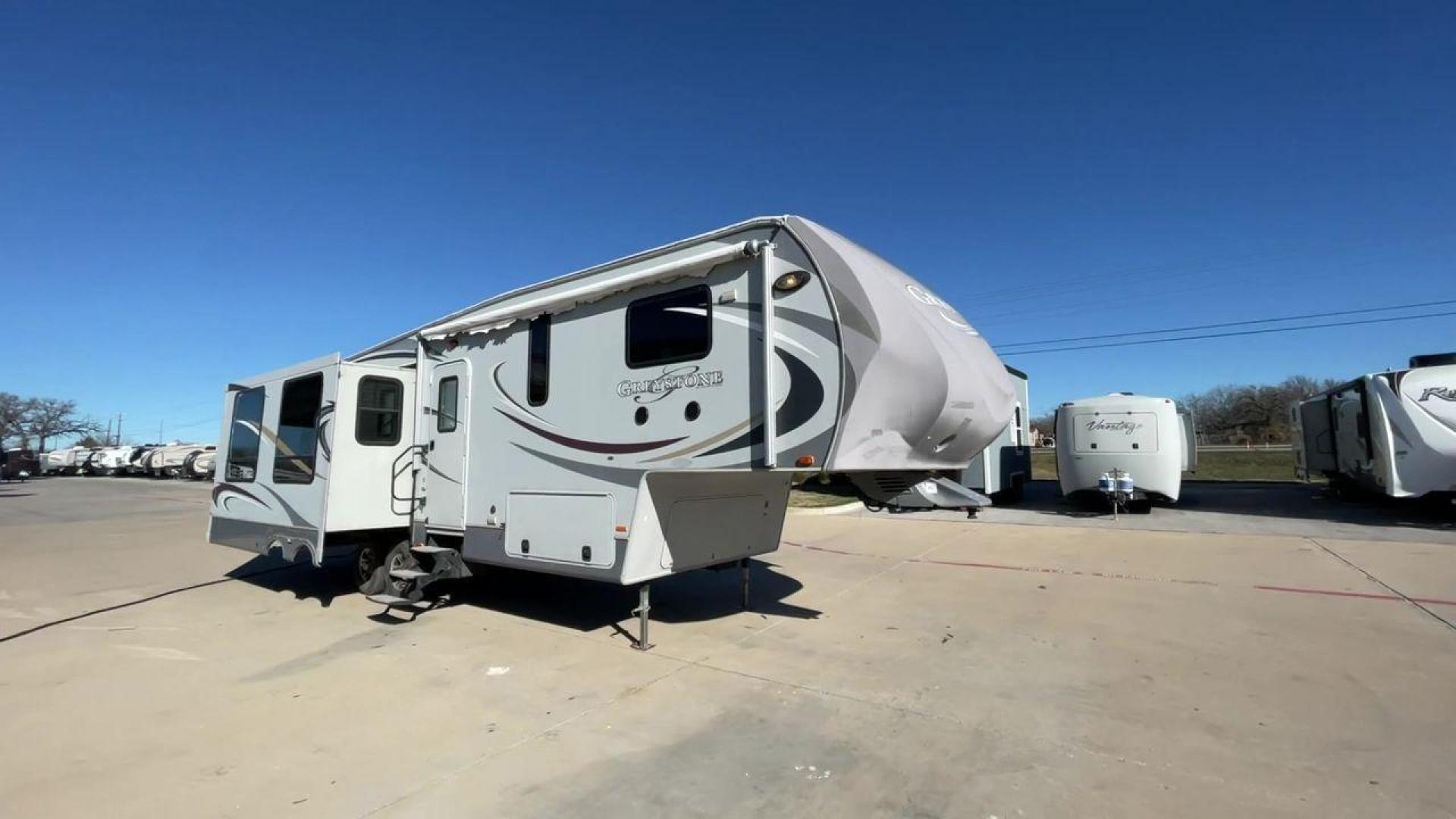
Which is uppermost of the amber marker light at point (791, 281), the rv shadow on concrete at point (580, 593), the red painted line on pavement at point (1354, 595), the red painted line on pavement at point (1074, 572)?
the amber marker light at point (791, 281)

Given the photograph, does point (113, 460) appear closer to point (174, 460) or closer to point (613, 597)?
point (174, 460)

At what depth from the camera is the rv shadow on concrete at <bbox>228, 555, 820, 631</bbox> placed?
22.1ft

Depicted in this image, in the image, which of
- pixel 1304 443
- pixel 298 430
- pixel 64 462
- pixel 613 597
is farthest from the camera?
pixel 64 462

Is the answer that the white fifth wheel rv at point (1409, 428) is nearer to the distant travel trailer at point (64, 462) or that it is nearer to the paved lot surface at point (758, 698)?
the paved lot surface at point (758, 698)

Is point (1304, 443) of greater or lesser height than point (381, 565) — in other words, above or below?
above

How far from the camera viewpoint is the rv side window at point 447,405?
692 centimetres

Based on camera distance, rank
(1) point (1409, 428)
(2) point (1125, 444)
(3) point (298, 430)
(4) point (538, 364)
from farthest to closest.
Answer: (2) point (1125, 444) < (1) point (1409, 428) < (3) point (298, 430) < (4) point (538, 364)

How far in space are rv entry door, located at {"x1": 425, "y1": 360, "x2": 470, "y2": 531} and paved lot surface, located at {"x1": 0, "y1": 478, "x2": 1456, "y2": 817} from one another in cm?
108

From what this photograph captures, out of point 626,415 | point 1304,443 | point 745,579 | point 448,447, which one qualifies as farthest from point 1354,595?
point 1304,443

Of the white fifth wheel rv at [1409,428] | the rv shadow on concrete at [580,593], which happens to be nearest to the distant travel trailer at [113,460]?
the rv shadow on concrete at [580,593]

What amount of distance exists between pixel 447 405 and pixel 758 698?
455cm

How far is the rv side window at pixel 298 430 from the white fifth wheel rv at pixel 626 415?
34 mm

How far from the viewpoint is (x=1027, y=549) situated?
34.7 ft

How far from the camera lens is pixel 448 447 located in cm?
690
